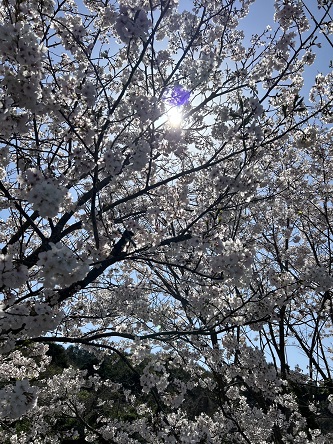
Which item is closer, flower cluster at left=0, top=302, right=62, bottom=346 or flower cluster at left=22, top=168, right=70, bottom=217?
flower cluster at left=22, top=168, right=70, bottom=217

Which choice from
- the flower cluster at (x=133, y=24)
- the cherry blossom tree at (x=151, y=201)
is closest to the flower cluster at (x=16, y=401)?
the cherry blossom tree at (x=151, y=201)

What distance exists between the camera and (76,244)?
588cm

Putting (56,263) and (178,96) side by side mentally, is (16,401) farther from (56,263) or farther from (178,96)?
(178,96)

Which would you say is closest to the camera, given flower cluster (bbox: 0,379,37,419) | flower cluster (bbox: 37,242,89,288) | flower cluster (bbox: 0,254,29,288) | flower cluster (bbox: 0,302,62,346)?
flower cluster (bbox: 37,242,89,288)

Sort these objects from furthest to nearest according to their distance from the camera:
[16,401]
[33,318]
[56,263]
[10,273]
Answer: [33,318]
[16,401]
[10,273]
[56,263]

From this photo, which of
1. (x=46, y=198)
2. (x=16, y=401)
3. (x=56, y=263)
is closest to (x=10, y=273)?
(x=56, y=263)

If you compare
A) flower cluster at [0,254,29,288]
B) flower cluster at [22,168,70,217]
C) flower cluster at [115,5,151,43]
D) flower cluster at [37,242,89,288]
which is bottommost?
flower cluster at [37,242,89,288]

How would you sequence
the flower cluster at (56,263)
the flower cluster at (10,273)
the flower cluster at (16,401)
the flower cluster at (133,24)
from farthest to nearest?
the flower cluster at (133,24) → the flower cluster at (16,401) → the flower cluster at (10,273) → the flower cluster at (56,263)

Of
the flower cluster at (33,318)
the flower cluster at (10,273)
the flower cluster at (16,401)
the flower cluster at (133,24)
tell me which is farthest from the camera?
the flower cluster at (133,24)

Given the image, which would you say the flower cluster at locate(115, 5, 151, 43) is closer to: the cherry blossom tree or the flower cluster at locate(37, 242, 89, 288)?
the cherry blossom tree

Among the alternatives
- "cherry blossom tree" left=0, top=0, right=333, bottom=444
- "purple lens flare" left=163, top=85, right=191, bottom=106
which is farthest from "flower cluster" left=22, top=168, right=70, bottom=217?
"purple lens flare" left=163, top=85, right=191, bottom=106

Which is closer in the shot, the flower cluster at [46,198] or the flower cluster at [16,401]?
the flower cluster at [46,198]

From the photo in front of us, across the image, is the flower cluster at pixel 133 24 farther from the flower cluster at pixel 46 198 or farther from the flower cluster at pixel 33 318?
the flower cluster at pixel 33 318

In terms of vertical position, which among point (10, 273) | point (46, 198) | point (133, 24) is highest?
point (133, 24)
